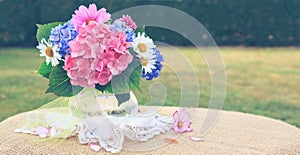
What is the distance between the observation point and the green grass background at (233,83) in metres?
4.45

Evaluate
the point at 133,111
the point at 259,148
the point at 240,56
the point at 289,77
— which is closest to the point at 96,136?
the point at 133,111

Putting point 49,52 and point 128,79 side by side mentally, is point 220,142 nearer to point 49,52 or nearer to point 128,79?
point 128,79

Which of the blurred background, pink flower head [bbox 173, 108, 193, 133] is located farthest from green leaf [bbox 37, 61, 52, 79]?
the blurred background

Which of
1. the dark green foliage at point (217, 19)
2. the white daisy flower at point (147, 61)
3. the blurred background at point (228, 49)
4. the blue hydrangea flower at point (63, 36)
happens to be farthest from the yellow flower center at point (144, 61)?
the dark green foliage at point (217, 19)

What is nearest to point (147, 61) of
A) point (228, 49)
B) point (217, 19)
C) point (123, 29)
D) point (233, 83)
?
point (123, 29)

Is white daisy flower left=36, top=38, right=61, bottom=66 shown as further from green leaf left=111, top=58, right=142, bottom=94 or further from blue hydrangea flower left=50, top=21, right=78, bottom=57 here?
green leaf left=111, top=58, right=142, bottom=94

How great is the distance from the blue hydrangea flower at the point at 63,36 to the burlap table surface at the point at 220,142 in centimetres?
35

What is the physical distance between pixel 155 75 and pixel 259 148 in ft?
1.59

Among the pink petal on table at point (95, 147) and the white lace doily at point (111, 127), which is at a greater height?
the white lace doily at point (111, 127)

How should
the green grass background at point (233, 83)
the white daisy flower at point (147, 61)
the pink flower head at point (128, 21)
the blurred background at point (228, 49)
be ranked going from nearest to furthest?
1. the white daisy flower at point (147, 61)
2. the pink flower head at point (128, 21)
3. the green grass background at point (233, 83)
4. the blurred background at point (228, 49)

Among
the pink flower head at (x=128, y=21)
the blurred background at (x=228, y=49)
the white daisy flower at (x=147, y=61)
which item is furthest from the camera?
the blurred background at (x=228, y=49)

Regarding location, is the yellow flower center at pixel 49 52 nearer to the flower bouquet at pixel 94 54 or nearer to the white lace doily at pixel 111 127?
the flower bouquet at pixel 94 54

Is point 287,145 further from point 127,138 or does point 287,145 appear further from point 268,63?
point 268,63

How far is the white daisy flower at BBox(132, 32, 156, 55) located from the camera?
5.55 ft
